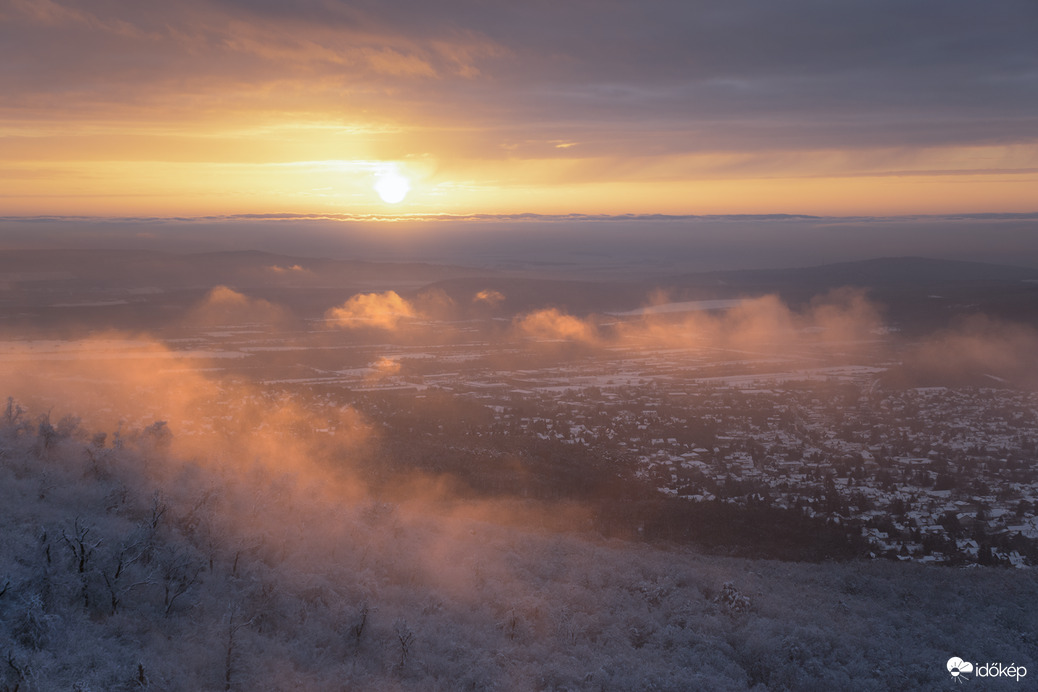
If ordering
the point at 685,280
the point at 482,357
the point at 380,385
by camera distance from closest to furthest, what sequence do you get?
the point at 380,385 < the point at 482,357 < the point at 685,280

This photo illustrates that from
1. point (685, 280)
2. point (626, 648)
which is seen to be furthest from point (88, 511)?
point (685, 280)

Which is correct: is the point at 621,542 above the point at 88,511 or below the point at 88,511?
below

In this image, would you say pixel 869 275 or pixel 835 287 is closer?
pixel 835 287

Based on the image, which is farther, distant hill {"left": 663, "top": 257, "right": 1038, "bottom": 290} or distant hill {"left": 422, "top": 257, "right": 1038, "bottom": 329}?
distant hill {"left": 663, "top": 257, "right": 1038, "bottom": 290}

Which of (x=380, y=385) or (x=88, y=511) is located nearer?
(x=88, y=511)

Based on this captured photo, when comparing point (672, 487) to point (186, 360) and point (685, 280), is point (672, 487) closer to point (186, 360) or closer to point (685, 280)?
point (186, 360)

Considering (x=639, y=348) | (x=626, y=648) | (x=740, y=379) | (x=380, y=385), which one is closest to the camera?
(x=626, y=648)

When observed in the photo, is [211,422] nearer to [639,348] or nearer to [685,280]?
[639,348]

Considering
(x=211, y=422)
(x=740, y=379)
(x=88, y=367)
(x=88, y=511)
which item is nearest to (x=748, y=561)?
(x=88, y=511)

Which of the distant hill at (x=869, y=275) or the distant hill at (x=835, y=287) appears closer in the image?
the distant hill at (x=835, y=287)
